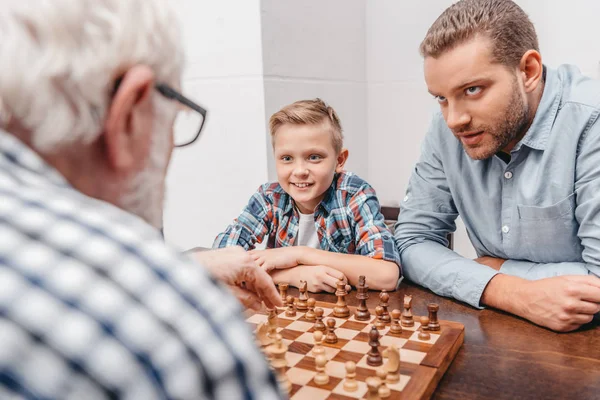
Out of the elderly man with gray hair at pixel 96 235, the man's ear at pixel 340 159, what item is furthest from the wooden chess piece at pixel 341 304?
the elderly man with gray hair at pixel 96 235

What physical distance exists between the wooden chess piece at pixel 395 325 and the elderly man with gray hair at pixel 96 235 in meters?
0.76

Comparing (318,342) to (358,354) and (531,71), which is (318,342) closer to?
(358,354)

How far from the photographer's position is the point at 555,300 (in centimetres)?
123

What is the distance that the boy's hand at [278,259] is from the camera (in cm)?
169

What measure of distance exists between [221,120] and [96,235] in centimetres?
254

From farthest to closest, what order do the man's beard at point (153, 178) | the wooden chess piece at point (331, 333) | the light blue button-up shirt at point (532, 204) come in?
the light blue button-up shirt at point (532, 204) → the wooden chess piece at point (331, 333) → the man's beard at point (153, 178)

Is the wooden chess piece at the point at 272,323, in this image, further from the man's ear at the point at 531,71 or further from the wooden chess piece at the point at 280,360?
the man's ear at the point at 531,71

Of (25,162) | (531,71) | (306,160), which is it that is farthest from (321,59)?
(25,162)

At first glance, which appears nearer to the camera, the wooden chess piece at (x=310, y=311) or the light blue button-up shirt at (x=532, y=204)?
the wooden chess piece at (x=310, y=311)

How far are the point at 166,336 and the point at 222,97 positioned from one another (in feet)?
8.51

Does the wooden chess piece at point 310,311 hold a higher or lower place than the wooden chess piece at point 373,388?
lower

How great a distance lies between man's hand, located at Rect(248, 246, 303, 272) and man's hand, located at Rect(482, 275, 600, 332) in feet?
2.10

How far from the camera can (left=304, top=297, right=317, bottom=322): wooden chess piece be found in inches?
53.3

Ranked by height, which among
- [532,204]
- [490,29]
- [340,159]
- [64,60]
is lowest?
[532,204]
